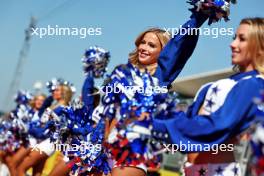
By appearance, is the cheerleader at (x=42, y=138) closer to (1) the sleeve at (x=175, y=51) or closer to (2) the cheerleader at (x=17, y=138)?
(2) the cheerleader at (x=17, y=138)

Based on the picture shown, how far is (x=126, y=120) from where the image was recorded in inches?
103

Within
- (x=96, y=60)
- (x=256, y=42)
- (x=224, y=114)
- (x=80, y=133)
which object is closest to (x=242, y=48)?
(x=256, y=42)

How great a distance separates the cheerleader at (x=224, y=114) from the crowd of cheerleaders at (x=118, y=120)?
0.27ft

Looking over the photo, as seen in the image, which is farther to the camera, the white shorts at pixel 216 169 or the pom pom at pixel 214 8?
the pom pom at pixel 214 8

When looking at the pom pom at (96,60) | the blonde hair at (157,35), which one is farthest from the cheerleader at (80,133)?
the blonde hair at (157,35)

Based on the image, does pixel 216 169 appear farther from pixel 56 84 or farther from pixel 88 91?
pixel 56 84

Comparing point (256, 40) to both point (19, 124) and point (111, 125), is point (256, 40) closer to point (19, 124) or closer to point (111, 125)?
point (111, 125)

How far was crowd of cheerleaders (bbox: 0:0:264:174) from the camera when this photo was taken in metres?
2.57

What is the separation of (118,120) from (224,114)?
1.84 ft

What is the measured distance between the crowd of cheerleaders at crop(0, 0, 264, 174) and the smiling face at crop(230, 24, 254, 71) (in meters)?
0.39

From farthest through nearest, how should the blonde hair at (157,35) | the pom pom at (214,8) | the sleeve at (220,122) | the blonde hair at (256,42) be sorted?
the blonde hair at (157,35) → the pom pom at (214,8) → the blonde hair at (256,42) → the sleeve at (220,122)

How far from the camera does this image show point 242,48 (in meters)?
2.76

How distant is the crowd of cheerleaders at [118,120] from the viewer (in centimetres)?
257

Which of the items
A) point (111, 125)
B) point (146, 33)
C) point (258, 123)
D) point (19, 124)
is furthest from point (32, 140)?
point (258, 123)
